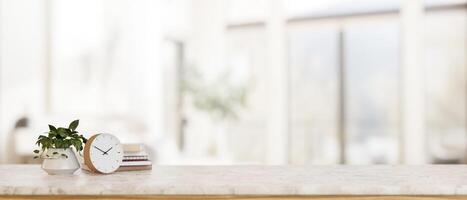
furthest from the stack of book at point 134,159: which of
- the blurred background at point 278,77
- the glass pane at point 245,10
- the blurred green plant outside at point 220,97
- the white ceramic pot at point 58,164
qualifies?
the glass pane at point 245,10

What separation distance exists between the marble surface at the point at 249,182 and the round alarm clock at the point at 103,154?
3 centimetres

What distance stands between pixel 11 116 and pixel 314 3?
12.6ft

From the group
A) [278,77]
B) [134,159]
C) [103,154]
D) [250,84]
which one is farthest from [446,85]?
[103,154]

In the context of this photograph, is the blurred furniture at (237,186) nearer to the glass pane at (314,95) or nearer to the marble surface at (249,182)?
the marble surface at (249,182)

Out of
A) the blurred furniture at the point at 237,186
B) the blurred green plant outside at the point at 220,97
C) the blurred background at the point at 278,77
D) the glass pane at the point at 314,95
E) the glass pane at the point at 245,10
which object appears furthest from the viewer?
the glass pane at the point at 245,10

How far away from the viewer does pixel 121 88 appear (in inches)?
278

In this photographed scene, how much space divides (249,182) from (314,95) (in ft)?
19.6

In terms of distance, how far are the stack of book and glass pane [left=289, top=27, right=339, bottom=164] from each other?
223 inches

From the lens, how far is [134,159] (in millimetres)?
1908

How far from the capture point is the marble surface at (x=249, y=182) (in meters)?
1.58

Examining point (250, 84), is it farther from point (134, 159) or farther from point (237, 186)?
point (237, 186)

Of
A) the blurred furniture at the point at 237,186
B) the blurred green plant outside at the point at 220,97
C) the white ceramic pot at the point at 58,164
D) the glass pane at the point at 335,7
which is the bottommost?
the blurred furniture at the point at 237,186

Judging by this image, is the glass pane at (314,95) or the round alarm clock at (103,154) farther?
the glass pane at (314,95)

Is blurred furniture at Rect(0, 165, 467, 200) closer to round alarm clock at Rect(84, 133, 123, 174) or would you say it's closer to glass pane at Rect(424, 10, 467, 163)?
round alarm clock at Rect(84, 133, 123, 174)
